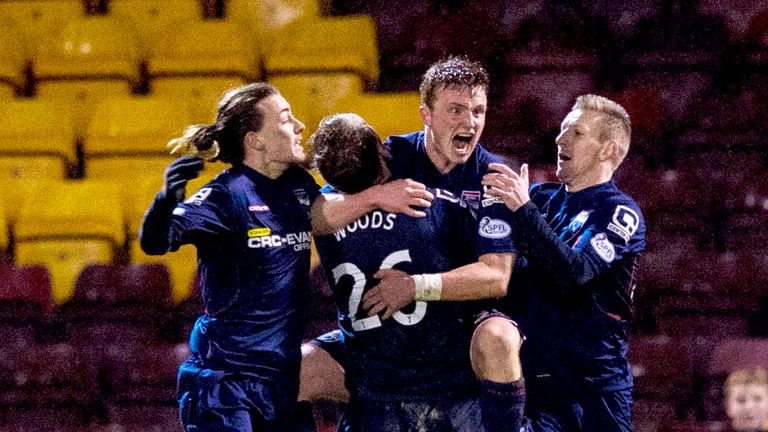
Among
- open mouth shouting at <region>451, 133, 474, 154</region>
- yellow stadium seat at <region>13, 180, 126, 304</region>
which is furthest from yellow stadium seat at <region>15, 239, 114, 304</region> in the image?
open mouth shouting at <region>451, 133, 474, 154</region>

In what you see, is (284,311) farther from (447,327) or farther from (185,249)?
(185,249)

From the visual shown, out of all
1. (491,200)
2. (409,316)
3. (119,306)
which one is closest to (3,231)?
(119,306)

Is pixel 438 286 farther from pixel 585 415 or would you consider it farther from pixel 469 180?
pixel 585 415

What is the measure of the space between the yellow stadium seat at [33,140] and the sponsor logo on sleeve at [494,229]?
4132 millimetres

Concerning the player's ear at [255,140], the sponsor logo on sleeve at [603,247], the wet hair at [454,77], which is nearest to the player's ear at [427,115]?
the wet hair at [454,77]

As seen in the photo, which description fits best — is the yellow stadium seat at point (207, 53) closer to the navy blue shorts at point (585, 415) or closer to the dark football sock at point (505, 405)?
the navy blue shorts at point (585, 415)

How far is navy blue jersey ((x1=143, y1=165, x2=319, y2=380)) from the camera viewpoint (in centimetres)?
400

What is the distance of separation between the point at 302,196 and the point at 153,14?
453cm

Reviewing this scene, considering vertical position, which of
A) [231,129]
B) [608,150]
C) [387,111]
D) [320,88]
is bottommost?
[608,150]

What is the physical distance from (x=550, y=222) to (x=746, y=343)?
1.64 metres

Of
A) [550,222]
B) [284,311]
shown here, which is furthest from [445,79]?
[284,311]

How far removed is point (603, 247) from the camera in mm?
4137

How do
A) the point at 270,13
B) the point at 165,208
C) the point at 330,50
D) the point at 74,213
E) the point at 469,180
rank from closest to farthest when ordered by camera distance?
1. the point at 165,208
2. the point at 469,180
3. the point at 74,213
4. the point at 330,50
5. the point at 270,13

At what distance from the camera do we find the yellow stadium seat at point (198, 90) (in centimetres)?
750
